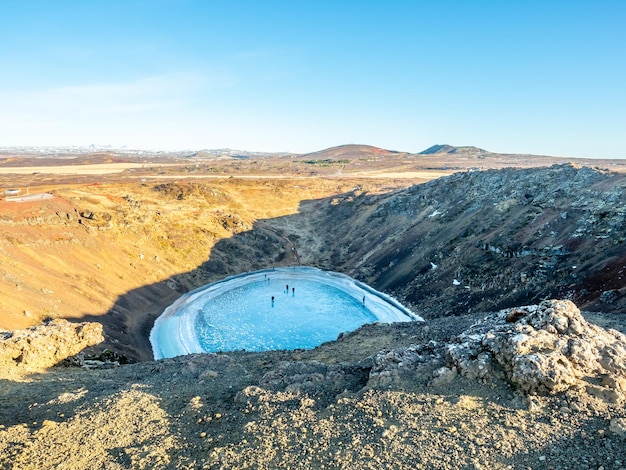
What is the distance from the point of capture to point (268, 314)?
4566 cm

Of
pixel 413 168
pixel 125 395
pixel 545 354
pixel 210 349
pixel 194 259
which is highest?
pixel 413 168

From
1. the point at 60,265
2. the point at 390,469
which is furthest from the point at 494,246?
the point at 60,265

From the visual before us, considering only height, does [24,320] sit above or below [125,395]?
below

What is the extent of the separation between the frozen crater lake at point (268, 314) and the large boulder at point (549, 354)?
83.9 ft

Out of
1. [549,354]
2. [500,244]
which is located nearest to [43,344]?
[549,354]

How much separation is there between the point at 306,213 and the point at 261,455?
83.3m

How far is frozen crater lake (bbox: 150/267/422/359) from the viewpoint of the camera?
3788 centimetres

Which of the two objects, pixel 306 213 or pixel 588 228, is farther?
pixel 306 213

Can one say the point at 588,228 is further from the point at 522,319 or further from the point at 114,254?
the point at 114,254

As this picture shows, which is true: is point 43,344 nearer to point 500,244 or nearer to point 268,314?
point 268,314

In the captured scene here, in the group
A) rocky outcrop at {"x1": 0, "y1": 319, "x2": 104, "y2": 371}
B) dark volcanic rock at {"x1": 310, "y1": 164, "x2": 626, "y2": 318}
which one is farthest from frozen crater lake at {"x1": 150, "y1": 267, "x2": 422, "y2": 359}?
rocky outcrop at {"x1": 0, "y1": 319, "x2": 104, "y2": 371}

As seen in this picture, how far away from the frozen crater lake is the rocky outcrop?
11.0 meters

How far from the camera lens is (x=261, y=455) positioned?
10531 mm

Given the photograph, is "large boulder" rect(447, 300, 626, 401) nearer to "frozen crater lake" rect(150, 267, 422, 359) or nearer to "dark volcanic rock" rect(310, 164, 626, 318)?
"dark volcanic rock" rect(310, 164, 626, 318)
